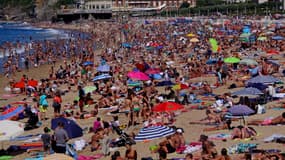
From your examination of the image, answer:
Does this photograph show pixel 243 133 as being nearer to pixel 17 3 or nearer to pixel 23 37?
pixel 23 37

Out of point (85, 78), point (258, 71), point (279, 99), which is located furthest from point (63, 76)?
point (279, 99)

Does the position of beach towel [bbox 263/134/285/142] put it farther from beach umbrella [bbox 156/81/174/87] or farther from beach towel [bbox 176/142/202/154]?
beach umbrella [bbox 156/81/174/87]

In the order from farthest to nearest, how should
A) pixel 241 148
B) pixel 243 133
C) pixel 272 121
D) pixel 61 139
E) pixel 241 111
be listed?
pixel 272 121 < pixel 241 111 < pixel 243 133 < pixel 61 139 < pixel 241 148

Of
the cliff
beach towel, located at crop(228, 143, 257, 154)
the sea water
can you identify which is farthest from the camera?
the cliff

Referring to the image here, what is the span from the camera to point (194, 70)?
964 inches

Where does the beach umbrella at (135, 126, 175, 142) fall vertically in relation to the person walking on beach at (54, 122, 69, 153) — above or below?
above

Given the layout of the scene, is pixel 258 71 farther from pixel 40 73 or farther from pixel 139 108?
pixel 40 73

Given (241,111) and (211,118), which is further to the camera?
(211,118)

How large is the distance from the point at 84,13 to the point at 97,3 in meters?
9.92

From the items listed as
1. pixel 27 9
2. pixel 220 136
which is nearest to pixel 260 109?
pixel 220 136

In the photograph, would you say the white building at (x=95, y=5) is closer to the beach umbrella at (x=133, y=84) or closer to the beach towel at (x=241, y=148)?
the beach umbrella at (x=133, y=84)

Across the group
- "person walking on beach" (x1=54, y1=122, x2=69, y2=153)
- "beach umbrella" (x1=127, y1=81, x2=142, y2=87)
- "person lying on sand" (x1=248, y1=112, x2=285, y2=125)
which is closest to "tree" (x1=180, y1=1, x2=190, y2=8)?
"beach umbrella" (x1=127, y1=81, x2=142, y2=87)

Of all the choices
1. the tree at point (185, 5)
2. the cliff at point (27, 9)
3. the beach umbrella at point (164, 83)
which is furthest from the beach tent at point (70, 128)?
the cliff at point (27, 9)

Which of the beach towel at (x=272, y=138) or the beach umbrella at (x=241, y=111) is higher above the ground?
the beach umbrella at (x=241, y=111)
